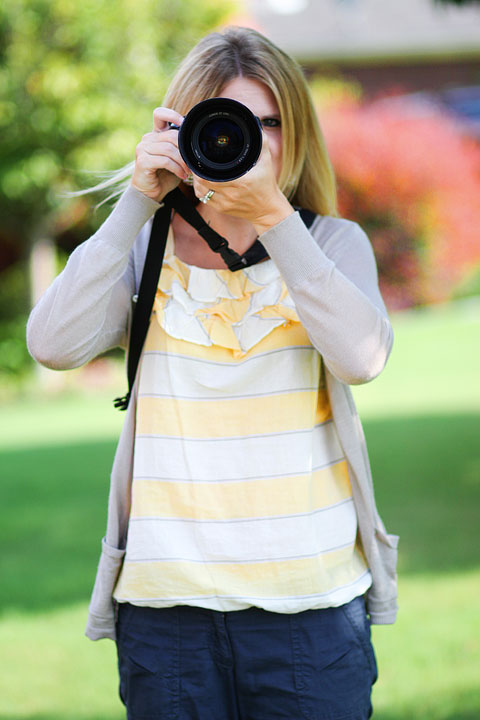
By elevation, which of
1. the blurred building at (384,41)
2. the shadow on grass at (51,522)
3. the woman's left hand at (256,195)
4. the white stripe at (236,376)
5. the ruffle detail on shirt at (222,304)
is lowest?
the shadow on grass at (51,522)

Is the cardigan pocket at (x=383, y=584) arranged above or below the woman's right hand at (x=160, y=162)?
below

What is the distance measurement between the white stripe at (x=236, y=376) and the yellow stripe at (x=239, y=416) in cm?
1

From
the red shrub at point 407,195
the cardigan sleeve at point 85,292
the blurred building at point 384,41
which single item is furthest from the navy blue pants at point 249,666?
the blurred building at point 384,41

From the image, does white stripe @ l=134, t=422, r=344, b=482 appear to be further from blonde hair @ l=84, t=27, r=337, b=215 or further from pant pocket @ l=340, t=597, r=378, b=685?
blonde hair @ l=84, t=27, r=337, b=215

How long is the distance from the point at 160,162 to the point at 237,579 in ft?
2.34

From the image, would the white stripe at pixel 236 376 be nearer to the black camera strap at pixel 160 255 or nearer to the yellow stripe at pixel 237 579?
the black camera strap at pixel 160 255

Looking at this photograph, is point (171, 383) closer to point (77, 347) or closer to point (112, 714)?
point (77, 347)

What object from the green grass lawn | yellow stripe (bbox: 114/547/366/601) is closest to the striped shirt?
yellow stripe (bbox: 114/547/366/601)

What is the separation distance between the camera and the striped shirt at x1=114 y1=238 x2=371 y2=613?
151 cm

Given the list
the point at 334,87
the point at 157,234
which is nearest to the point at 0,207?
the point at 334,87

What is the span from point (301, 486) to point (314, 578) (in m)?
0.16

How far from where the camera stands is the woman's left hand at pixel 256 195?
1.39 metres

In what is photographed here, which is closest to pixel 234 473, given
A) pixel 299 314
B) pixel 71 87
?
pixel 299 314

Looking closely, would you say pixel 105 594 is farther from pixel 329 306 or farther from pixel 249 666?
pixel 329 306
